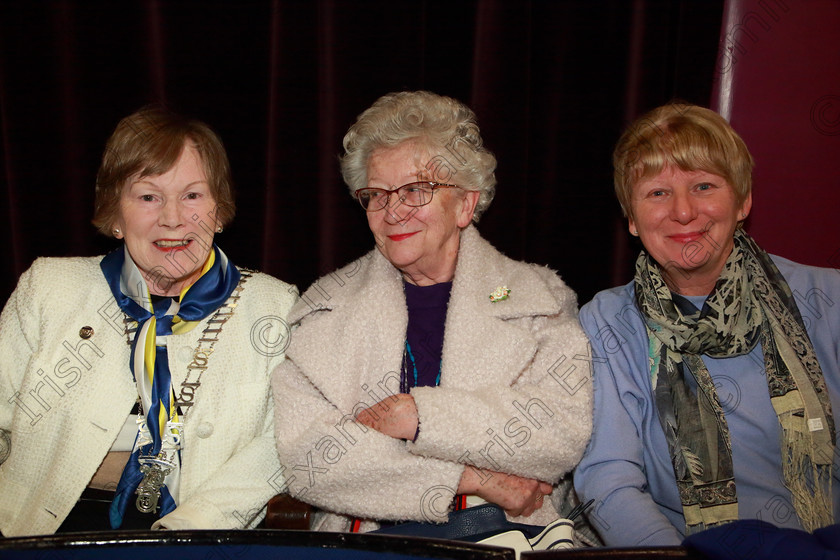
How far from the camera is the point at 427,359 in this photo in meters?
2.19

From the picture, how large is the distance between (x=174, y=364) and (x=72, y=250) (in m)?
0.89

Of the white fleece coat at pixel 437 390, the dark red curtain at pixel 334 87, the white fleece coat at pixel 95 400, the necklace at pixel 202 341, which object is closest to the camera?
the white fleece coat at pixel 437 390

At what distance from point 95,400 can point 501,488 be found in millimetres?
1248

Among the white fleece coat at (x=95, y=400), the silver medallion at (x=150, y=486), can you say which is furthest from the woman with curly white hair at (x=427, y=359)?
the silver medallion at (x=150, y=486)

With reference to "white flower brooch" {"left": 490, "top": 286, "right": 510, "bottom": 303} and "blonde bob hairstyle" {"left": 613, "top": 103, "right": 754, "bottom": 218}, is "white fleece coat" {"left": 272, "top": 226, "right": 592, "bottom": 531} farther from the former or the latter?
"blonde bob hairstyle" {"left": 613, "top": 103, "right": 754, "bottom": 218}

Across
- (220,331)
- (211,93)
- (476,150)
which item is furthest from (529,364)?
(211,93)

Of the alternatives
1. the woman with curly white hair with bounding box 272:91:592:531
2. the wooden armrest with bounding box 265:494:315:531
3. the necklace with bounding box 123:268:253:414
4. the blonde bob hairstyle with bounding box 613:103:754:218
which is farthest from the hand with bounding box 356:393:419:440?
the blonde bob hairstyle with bounding box 613:103:754:218

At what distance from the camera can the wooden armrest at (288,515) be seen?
1901 mm

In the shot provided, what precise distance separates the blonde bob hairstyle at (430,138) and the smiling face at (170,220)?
A: 50cm

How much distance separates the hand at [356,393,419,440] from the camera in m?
1.92

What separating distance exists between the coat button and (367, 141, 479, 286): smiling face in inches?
30.0

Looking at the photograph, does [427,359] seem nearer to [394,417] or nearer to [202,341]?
[394,417]

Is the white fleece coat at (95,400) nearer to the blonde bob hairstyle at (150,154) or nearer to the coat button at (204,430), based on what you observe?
the coat button at (204,430)

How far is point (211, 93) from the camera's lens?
2.53 m
